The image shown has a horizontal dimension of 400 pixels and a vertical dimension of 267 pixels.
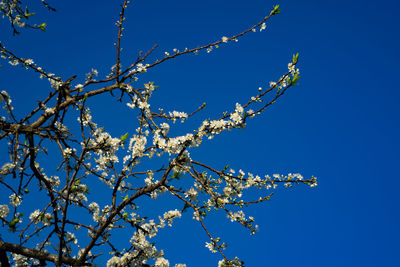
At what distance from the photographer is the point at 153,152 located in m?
4.06

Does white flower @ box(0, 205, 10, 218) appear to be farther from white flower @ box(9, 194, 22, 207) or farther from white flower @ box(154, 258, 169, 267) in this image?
white flower @ box(154, 258, 169, 267)

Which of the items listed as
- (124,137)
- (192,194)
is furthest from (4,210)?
(192,194)

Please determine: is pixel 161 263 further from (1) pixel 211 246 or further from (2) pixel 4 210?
(2) pixel 4 210

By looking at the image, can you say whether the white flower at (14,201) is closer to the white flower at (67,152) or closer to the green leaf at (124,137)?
the white flower at (67,152)

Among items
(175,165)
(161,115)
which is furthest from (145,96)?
(175,165)

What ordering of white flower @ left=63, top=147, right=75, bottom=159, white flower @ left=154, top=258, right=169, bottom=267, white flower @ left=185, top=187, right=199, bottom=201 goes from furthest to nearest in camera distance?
white flower @ left=154, top=258, right=169, bottom=267 < white flower @ left=185, top=187, right=199, bottom=201 < white flower @ left=63, top=147, right=75, bottom=159

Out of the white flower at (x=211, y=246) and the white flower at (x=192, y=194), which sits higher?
the white flower at (x=192, y=194)

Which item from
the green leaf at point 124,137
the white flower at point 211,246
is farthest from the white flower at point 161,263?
the green leaf at point 124,137

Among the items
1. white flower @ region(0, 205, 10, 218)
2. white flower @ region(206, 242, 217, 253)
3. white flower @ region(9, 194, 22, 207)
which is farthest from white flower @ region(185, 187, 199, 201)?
white flower @ region(0, 205, 10, 218)

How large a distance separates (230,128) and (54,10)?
3340mm

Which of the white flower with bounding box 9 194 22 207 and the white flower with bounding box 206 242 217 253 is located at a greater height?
the white flower with bounding box 9 194 22 207

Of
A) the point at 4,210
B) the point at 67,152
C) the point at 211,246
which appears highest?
the point at 4,210

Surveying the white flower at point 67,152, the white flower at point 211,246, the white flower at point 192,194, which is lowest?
the white flower at point 211,246

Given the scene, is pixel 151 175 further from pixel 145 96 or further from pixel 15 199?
pixel 15 199
